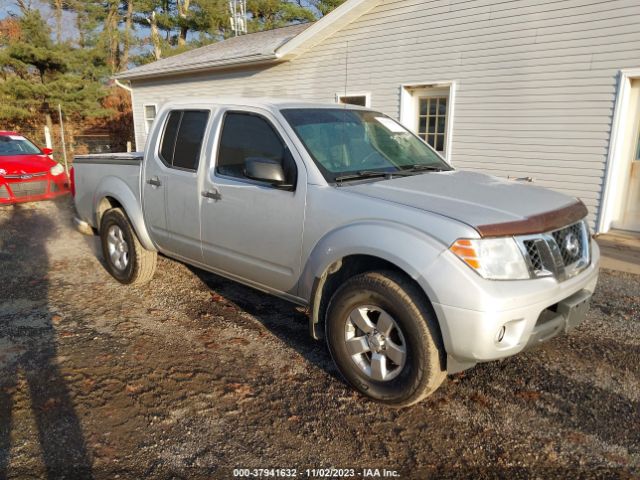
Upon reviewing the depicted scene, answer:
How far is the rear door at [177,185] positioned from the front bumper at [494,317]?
2394 millimetres

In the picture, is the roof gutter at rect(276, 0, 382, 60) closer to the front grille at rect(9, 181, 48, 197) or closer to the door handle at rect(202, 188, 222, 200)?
the front grille at rect(9, 181, 48, 197)

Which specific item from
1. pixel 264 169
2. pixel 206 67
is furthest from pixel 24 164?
pixel 264 169

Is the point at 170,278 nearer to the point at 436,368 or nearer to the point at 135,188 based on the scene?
the point at 135,188

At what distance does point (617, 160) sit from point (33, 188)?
1045cm

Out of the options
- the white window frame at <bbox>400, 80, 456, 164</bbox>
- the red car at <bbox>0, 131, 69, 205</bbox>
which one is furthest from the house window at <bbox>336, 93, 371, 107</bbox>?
the red car at <bbox>0, 131, 69, 205</bbox>

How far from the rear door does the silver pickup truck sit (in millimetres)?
17

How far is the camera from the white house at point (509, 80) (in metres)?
7.42

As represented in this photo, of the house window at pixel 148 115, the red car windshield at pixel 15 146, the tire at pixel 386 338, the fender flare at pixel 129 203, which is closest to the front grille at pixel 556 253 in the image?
the tire at pixel 386 338

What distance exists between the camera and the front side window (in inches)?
145

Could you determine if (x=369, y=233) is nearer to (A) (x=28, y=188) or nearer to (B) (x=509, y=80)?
(B) (x=509, y=80)

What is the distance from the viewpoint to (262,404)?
3143 mm

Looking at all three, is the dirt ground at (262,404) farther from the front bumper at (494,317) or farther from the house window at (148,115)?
the house window at (148,115)

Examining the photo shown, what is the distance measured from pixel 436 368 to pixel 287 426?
3.07 feet

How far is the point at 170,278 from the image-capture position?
562cm
